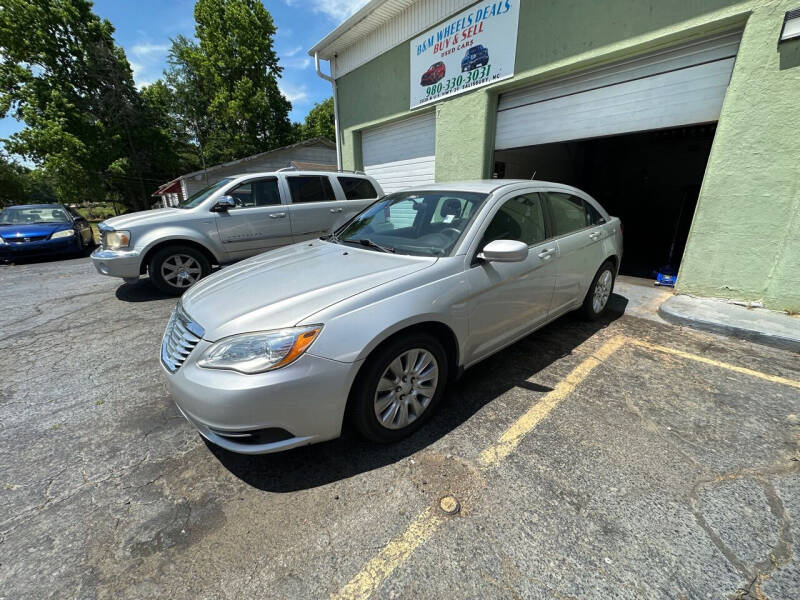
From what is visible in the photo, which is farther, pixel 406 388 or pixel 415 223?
pixel 415 223

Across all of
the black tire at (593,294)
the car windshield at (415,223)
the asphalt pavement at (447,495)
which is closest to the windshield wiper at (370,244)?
the car windshield at (415,223)

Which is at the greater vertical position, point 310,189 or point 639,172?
point 639,172

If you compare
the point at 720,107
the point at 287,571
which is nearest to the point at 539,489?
the point at 287,571

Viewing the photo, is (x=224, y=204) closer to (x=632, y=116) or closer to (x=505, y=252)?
(x=505, y=252)

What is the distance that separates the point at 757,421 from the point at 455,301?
2.30 metres

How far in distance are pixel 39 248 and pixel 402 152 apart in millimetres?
9057

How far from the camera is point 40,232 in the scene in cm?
852

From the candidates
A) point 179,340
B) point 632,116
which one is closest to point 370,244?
point 179,340

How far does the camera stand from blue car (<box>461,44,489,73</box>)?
6.35 m

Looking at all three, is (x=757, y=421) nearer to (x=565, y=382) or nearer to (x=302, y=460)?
(x=565, y=382)

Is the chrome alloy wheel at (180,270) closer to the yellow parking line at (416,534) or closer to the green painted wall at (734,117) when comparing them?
the yellow parking line at (416,534)

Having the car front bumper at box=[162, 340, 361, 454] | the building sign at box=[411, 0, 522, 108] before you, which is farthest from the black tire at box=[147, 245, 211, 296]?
the building sign at box=[411, 0, 522, 108]

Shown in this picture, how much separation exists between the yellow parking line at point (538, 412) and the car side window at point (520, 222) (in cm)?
121

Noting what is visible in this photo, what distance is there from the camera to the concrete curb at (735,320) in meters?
3.60
